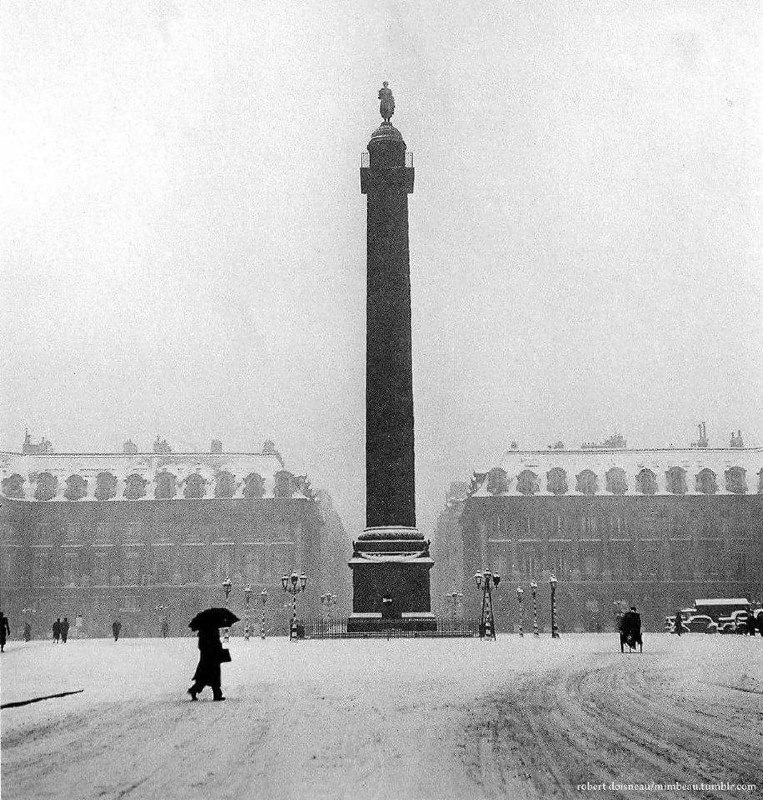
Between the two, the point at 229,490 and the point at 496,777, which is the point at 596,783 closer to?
the point at 496,777

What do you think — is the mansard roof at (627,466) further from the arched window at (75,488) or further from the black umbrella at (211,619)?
the black umbrella at (211,619)

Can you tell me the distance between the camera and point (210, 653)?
1650 centimetres

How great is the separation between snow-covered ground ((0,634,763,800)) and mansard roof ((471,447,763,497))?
59.7m

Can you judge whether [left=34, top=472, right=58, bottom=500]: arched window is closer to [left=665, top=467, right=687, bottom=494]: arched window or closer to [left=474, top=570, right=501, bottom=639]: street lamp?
[left=474, top=570, right=501, bottom=639]: street lamp

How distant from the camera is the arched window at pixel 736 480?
270 feet

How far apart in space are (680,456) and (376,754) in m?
78.3

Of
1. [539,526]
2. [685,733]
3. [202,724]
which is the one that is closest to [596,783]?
[685,733]

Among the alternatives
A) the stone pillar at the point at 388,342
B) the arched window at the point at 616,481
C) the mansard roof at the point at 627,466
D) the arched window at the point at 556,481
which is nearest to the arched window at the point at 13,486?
the mansard roof at the point at 627,466

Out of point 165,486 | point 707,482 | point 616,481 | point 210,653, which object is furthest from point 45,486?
point 210,653

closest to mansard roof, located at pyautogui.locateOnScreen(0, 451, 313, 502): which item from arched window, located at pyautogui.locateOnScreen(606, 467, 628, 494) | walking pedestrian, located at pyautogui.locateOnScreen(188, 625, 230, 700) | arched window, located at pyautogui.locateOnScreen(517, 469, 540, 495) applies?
arched window, located at pyautogui.locateOnScreen(517, 469, 540, 495)

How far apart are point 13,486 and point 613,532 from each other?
1795 inches

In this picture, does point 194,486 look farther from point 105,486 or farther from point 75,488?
point 75,488

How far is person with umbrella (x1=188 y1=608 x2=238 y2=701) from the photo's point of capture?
16328 millimetres

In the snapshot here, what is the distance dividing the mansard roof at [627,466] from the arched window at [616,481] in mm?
131
